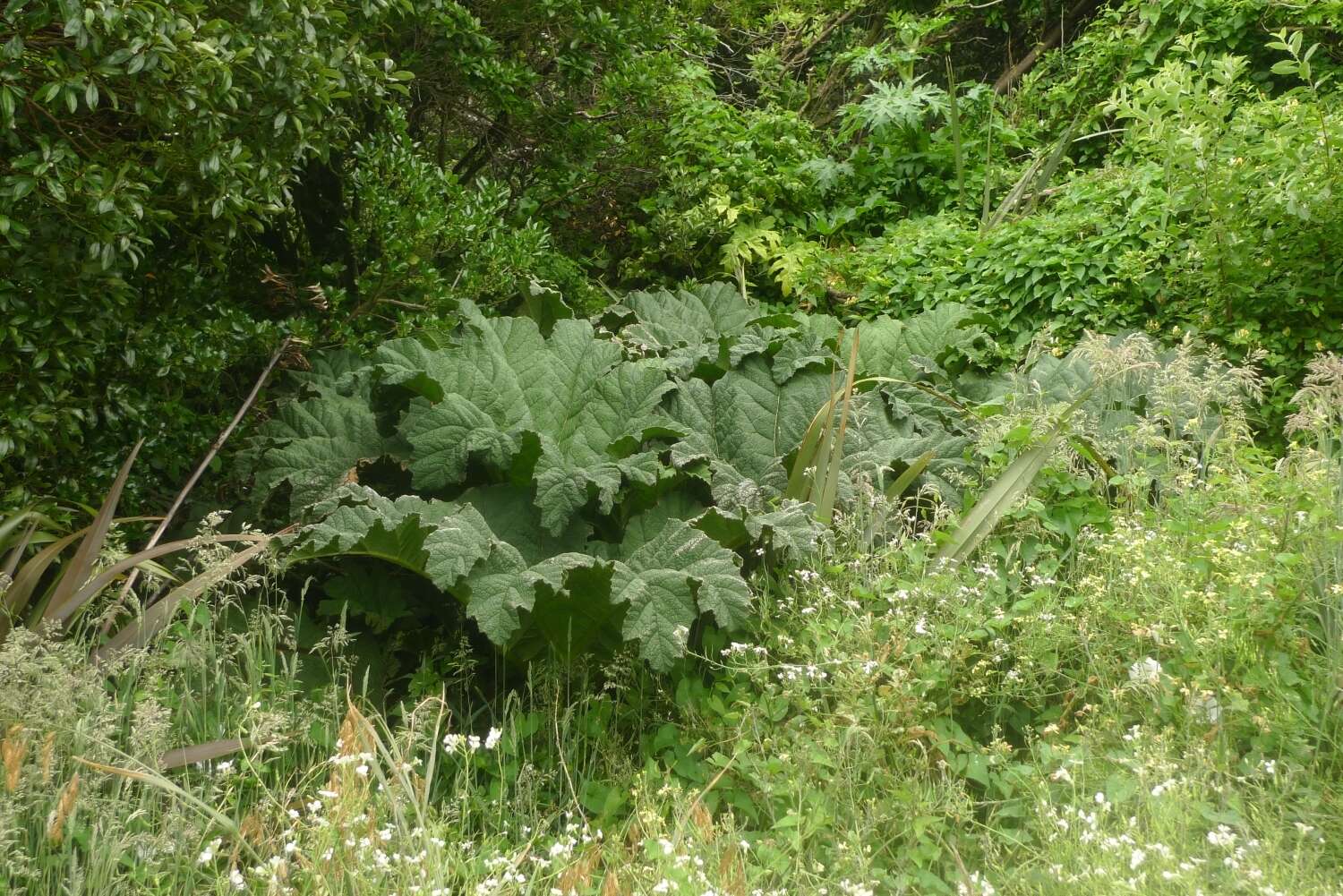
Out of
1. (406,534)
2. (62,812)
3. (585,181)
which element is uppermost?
(585,181)

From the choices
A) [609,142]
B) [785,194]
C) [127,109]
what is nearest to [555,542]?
[127,109]

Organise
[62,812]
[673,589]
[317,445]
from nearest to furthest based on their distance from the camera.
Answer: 1. [62,812]
2. [673,589]
3. [317,445]

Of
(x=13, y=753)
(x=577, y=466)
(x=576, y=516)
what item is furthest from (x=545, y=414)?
(x=13, y=753)

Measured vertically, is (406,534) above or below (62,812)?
above

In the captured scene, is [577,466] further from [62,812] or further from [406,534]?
[62,812]

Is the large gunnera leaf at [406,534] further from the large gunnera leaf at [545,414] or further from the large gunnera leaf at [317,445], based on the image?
the large gunnera leaf at [317,445]

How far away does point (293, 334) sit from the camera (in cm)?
427

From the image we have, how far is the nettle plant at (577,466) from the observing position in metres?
3.12

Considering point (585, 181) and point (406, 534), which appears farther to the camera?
point (585, 181)

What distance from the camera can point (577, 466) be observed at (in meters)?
3.62

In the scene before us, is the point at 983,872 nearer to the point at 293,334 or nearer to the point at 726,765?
the point at 726,765

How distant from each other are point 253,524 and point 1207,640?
3047mm

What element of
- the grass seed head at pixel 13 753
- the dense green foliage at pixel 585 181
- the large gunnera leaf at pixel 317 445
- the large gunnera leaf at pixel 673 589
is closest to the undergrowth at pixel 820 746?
the grass seed head at pixel 13 753

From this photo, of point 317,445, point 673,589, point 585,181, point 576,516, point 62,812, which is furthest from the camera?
point 585,181
